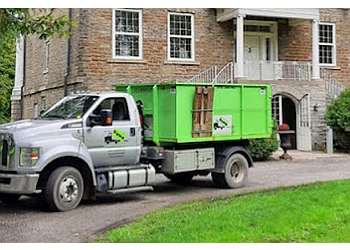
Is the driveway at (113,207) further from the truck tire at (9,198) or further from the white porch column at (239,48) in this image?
the white porch column at (239,48)

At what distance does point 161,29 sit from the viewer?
20.7 m

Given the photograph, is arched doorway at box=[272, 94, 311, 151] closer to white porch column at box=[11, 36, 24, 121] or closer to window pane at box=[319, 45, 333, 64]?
window pane at box=[319, 45, 333, 64]

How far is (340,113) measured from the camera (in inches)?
802

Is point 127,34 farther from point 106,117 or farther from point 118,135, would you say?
point 106,117

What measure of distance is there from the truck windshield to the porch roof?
11770 mm

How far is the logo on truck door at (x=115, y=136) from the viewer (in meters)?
9.91

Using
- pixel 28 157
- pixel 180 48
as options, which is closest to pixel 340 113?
pixel 180 48

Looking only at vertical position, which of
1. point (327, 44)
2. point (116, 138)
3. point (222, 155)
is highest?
point (327, 44)

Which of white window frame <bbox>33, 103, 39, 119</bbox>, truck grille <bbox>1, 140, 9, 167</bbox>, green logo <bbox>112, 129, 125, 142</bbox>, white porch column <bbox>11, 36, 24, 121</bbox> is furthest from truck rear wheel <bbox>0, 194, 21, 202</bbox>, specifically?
white porch column <bbox>11, 36, 24, 121</bbox>

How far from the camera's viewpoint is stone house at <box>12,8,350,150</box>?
19.7 meters

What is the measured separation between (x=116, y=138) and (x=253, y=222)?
3.87 metres

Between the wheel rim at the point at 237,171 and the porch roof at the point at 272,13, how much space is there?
395 inches

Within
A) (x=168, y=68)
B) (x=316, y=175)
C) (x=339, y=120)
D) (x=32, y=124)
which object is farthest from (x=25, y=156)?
(x=339, y=120)

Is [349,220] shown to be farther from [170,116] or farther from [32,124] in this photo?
[32,124]
